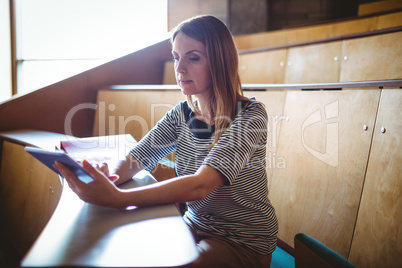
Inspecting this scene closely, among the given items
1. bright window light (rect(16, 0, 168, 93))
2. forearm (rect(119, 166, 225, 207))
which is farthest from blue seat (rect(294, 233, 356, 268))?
bright window light (rect(16, 0, 168, 93))

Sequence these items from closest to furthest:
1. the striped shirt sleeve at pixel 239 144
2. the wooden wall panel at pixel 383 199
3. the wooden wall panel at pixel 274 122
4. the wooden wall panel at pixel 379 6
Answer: the striped shirt sleeve at pixel 239 144 → the wooden wall panel at pixel 383 199 → the wooden wall panel at pixel 274 122 → the wooden wall panel at pixel 379 6

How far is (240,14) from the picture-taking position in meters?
4.80

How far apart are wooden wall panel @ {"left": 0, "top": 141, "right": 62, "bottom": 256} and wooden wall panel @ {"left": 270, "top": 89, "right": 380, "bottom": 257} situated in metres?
1.16

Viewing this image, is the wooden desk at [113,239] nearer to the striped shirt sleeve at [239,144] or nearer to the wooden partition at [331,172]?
the striped shirt sleeve at [239,144]

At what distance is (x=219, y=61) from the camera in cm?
101

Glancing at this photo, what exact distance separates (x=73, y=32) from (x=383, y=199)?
331 centimetres

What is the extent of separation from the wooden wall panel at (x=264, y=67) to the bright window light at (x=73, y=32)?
1.04m

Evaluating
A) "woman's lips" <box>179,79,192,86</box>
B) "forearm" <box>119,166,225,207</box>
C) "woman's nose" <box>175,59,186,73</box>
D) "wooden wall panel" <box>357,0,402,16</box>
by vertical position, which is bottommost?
"forearm" <box>119,166,225,207</box>

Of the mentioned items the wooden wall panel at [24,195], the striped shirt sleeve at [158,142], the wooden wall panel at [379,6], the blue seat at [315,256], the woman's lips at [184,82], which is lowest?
the wooden wall panel at [24,195]

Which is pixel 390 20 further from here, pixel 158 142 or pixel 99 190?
pixel 99 190

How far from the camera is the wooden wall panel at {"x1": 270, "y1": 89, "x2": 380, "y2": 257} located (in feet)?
4.26

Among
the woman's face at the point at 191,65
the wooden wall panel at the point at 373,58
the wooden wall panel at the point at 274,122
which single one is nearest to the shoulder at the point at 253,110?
the woman's face at the point at 191,65

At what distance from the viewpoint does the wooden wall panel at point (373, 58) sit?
1989 millimetres

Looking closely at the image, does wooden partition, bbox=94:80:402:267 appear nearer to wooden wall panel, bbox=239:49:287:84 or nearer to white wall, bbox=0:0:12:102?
wooden wall panel, bbox=239:49:287:84
